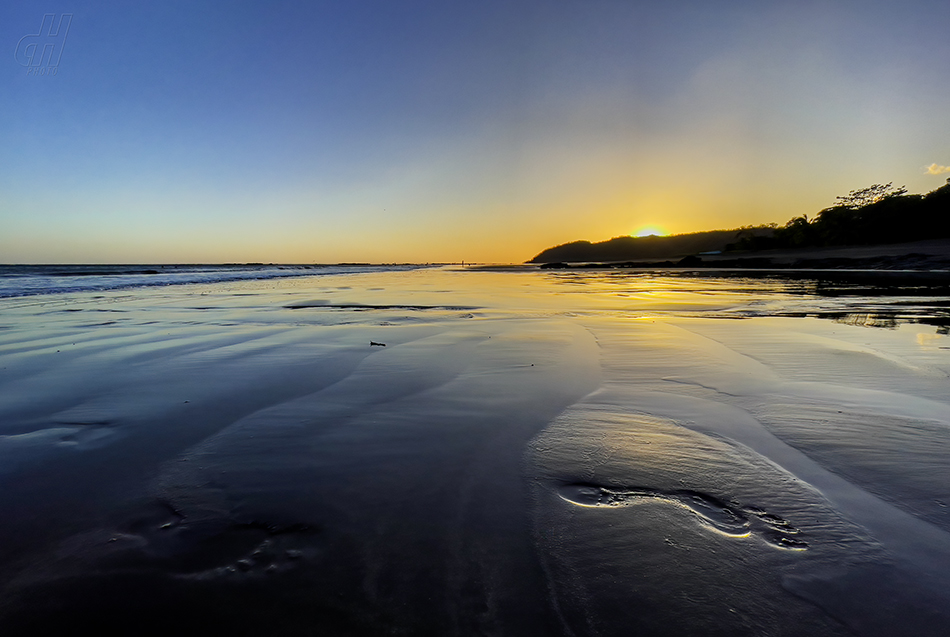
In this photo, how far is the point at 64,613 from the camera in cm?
138

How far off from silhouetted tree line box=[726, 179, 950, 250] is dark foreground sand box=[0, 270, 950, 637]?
2064 inches

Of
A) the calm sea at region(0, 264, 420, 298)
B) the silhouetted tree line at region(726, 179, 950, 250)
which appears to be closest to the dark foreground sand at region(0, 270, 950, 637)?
the calm sea at region(0, 264, 420, 298)

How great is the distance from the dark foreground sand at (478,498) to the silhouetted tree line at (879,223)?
5243 centimetres

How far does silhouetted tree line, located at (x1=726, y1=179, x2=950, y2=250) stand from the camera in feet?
135

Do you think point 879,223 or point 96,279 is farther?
point 879,223

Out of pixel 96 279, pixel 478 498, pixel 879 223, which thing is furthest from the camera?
pixel 879 223

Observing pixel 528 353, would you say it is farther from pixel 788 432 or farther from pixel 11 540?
pixel 11 540

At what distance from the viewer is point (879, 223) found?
145ft

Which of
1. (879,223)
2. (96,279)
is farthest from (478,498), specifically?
(879,223)

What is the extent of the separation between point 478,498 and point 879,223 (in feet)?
194

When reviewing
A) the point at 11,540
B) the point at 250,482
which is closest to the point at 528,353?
the point at 250,482

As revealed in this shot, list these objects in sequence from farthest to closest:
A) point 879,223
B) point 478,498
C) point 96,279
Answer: point 879,223
point 96,279
point 478,498

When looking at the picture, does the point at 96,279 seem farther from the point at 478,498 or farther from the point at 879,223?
the point at 879,223

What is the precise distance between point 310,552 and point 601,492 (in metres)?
1.26
